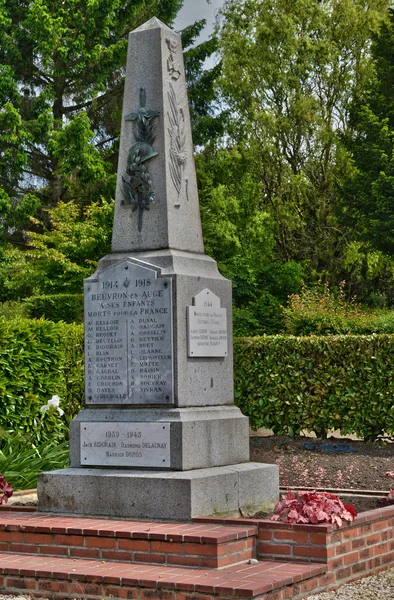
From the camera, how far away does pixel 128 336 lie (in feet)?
25.8

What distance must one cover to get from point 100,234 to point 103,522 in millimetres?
16657

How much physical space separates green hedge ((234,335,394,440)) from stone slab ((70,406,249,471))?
5.77 meters

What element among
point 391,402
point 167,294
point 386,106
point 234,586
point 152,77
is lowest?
point 234,586

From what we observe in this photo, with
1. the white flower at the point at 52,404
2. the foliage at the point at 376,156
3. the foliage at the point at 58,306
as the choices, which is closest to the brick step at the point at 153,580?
the white flower at the point at 52,404

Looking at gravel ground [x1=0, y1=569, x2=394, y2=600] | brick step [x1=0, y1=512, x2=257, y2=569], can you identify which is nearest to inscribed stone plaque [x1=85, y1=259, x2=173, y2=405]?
brick step [x1=0, y1=512, x2=257, y2=569]

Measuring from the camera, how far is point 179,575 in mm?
6230

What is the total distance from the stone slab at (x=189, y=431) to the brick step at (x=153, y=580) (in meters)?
1.07

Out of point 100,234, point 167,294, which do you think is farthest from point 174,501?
point 100,234

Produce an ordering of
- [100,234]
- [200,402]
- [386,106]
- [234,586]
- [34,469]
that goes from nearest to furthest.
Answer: [234,586]
[200,402]
[34,469]
[100,234]
[386,106]

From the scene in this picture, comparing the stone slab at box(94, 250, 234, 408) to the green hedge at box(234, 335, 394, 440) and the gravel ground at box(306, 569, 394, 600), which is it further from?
the green hedge at box(234, 335, 394, 440)

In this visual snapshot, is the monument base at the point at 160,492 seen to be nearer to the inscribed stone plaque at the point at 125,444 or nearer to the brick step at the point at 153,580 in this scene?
the inscribed stone plaque at the point at 125,444

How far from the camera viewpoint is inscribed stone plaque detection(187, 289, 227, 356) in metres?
7.79

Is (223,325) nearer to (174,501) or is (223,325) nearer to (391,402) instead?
(174,501)

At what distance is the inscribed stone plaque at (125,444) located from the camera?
750 cm
